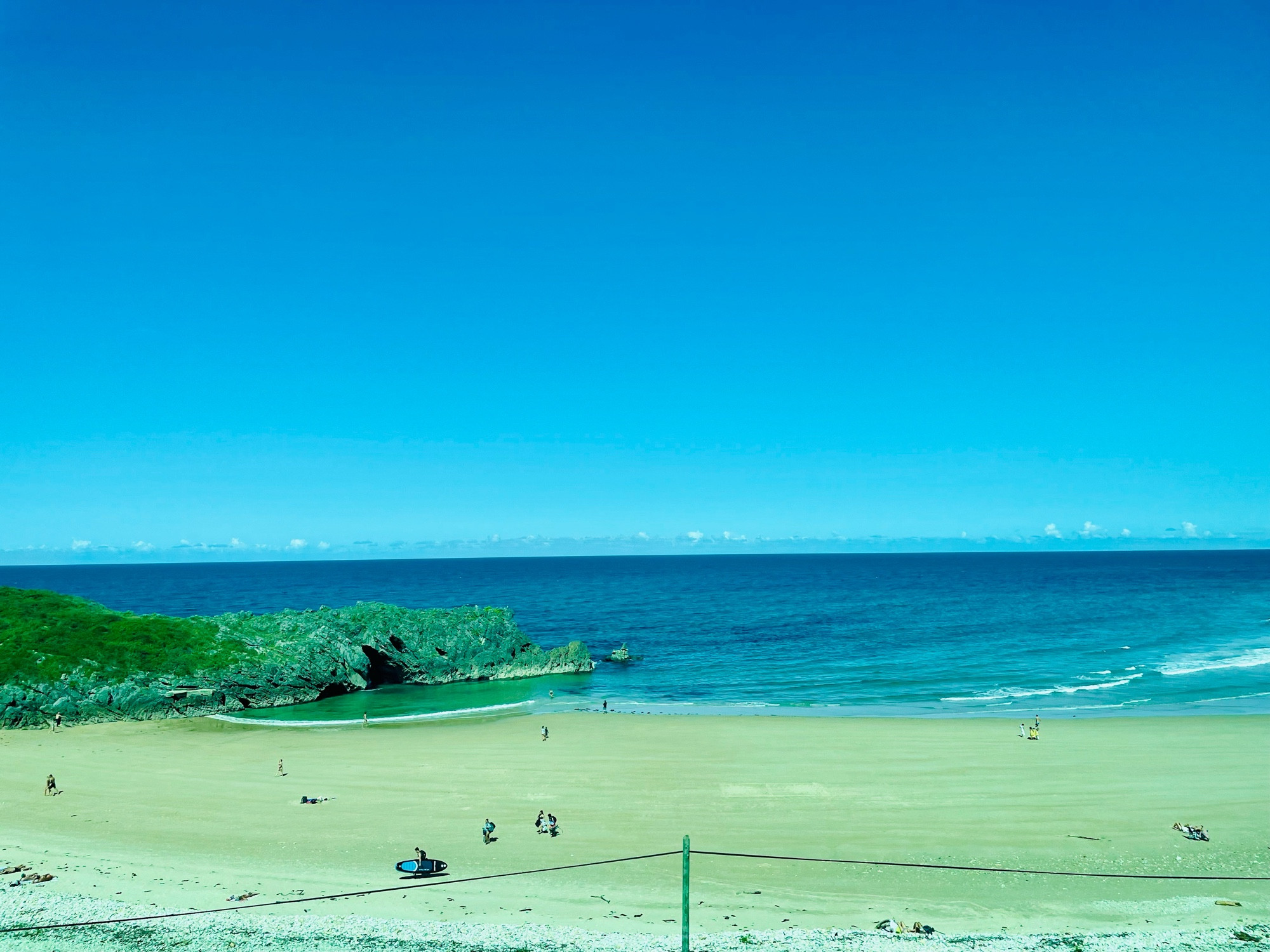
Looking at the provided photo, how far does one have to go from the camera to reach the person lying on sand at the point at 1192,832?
2209 cm

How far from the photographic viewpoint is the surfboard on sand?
19922mm

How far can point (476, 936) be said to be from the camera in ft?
53.9

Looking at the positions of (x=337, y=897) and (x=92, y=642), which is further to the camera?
(x=92, y=642)

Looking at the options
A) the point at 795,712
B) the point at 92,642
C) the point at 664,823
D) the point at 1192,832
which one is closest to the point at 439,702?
the point at 92,642

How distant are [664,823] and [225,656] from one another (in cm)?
3383

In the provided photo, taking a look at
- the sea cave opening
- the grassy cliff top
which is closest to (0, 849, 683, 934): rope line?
the grassy cliff top

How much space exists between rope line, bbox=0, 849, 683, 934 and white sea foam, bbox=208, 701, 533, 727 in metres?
24.1

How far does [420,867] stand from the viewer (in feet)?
65.9

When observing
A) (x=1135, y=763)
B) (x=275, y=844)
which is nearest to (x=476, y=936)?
(x=275, y=844)

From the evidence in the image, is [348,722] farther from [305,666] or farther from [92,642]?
[92,642]

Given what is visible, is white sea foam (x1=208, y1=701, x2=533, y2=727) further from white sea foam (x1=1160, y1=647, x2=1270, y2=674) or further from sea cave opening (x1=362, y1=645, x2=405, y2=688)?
white sea foam (x1=1160, y1=647, x2=1270, y2=674)

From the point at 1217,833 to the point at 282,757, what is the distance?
113 ft

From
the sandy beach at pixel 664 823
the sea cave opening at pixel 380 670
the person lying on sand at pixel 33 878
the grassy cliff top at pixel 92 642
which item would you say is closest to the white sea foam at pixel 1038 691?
the sandy beach at pixel 664 823

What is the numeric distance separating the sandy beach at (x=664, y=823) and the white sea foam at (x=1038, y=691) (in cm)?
798
